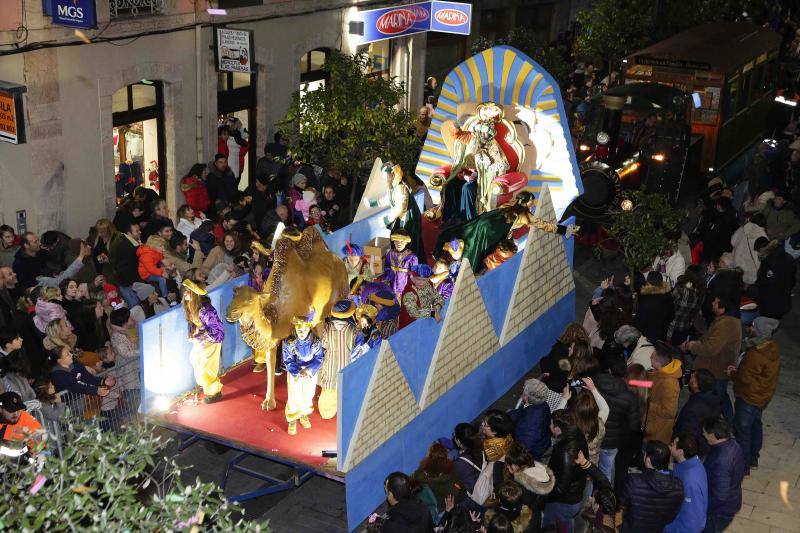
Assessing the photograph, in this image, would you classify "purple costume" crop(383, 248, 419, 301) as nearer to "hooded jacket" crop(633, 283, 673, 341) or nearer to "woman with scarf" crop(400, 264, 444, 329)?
"woman with scarf" crop(400, 264, 444, 329)

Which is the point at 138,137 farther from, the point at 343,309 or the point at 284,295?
the point at 343,309

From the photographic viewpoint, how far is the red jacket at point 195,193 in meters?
16.0

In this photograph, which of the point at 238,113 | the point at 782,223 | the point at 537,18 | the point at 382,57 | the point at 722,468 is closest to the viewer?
the point at 722,468

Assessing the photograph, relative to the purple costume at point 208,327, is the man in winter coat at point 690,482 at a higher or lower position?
lower

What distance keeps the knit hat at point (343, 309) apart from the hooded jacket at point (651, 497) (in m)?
2.88

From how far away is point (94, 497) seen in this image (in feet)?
19.1

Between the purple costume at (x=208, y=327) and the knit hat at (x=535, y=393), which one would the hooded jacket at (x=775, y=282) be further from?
the purple costume at (x=208, y=327)

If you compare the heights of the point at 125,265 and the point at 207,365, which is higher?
the point at 125,265

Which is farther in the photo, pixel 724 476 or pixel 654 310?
pixel 654 310

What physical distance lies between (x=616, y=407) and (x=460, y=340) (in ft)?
6.33

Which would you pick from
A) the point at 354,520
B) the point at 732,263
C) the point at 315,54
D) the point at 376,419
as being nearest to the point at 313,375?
the point at 376,419

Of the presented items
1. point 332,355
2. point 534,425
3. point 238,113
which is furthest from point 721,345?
point 238,113

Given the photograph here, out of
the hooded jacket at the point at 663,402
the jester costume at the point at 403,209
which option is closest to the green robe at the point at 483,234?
the jester costume at the point at 403,209

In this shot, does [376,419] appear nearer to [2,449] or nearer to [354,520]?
[354,520]
